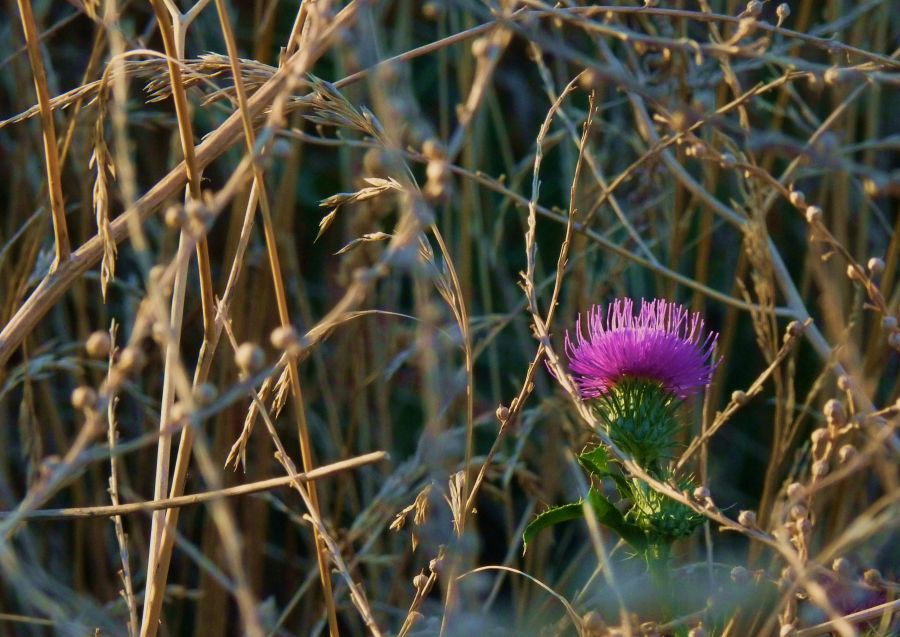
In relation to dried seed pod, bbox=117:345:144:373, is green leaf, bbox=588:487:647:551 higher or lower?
lower

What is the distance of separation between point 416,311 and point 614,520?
21cm

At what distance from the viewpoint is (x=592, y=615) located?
0.64 m

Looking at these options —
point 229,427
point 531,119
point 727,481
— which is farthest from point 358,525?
point 531,119

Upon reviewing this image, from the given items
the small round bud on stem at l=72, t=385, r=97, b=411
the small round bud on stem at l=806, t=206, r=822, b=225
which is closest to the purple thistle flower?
the small round bud on stem at l=806, t=206, r=822, b=225

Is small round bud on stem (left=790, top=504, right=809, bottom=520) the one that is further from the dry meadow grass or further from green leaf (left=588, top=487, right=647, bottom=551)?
green leaf (left=588, top=487, right=647, bottom=551)

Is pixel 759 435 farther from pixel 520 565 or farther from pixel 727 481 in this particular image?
pixel 520 565

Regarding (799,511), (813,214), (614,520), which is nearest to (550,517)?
(614,520)

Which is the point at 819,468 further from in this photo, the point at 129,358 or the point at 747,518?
the point at 129,358

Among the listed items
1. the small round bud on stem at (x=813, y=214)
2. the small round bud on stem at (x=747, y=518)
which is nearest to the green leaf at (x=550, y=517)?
the small round bud on stem at (x=747, y=518)

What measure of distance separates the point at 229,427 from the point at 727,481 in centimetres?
94

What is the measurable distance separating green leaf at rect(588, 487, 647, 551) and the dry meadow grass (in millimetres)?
46

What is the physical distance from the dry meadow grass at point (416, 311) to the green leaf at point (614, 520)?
5 centimetres

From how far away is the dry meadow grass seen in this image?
1.95ft

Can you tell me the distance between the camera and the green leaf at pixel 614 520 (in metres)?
0.79
